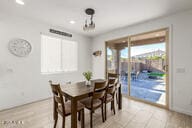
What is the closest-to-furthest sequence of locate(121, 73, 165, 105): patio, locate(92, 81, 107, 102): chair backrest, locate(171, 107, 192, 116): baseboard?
locate(92, 81, 107, 102): chair backrest, locate(171, 107, 192, 116): baseboard, locate(121, 73, 165, 105): patio

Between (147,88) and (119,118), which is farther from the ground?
(147,88)

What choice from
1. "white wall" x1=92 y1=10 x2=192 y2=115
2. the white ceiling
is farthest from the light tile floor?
the white ceiling

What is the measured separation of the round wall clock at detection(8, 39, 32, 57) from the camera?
293cm

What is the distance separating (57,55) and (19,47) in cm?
126

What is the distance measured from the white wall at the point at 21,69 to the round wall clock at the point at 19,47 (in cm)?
10

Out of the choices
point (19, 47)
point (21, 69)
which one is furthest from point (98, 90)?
point (19, 47)

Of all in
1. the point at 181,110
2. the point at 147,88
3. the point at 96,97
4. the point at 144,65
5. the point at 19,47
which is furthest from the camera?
the point at 147,88

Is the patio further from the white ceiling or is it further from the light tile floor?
the white ceiling

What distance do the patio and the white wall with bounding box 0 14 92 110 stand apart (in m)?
3.01

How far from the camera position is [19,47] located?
3.05 meters

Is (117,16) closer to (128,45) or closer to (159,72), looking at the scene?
(128,45)

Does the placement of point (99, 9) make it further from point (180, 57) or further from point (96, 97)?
point (180, 57)

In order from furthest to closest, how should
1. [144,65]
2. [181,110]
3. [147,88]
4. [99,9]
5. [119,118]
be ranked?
[147,88], [144,65], [181,110], [99,9], [119,118]

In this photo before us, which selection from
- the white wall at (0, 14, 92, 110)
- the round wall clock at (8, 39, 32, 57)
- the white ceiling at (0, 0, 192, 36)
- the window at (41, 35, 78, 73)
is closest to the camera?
the white ceiling at (0, 0, 192, 36)
